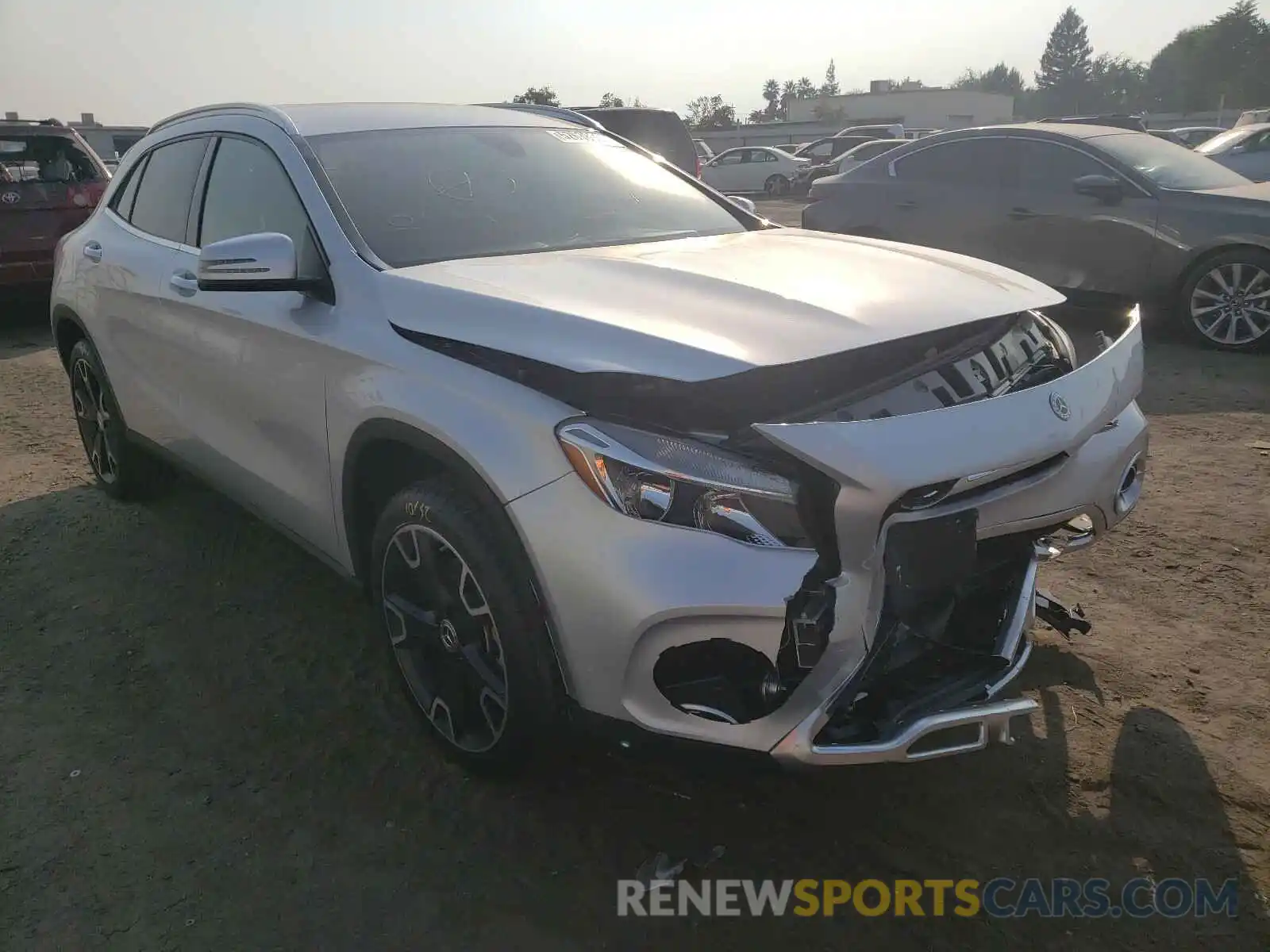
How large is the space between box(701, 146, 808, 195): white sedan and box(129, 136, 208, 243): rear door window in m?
26.0

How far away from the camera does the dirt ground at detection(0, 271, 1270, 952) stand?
2230 mm

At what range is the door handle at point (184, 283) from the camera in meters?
3.54

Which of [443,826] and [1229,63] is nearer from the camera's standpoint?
[443,826]

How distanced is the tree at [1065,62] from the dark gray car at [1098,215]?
454 feet

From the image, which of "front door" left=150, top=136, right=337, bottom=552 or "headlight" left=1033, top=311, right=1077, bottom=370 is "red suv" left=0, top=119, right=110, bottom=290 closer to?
"front door" left=150, top=136, right=337, bottom=552

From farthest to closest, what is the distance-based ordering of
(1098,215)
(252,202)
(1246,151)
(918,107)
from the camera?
(918,107) < (1246,151) < (1098,215) < (252,202)

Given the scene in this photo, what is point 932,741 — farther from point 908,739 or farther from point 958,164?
point 958,164

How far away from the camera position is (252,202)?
3387mm

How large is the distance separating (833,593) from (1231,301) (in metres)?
6.52

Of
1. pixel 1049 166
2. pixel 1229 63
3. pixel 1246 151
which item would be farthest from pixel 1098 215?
pixel 1229 63

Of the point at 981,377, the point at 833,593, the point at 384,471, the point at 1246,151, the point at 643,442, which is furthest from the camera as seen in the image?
the point at 1246,151

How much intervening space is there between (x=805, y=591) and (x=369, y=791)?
1.47 metres

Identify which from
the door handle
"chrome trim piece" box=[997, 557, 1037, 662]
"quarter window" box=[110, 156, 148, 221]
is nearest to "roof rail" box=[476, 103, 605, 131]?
the door handle

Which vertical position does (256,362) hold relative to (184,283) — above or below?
below
